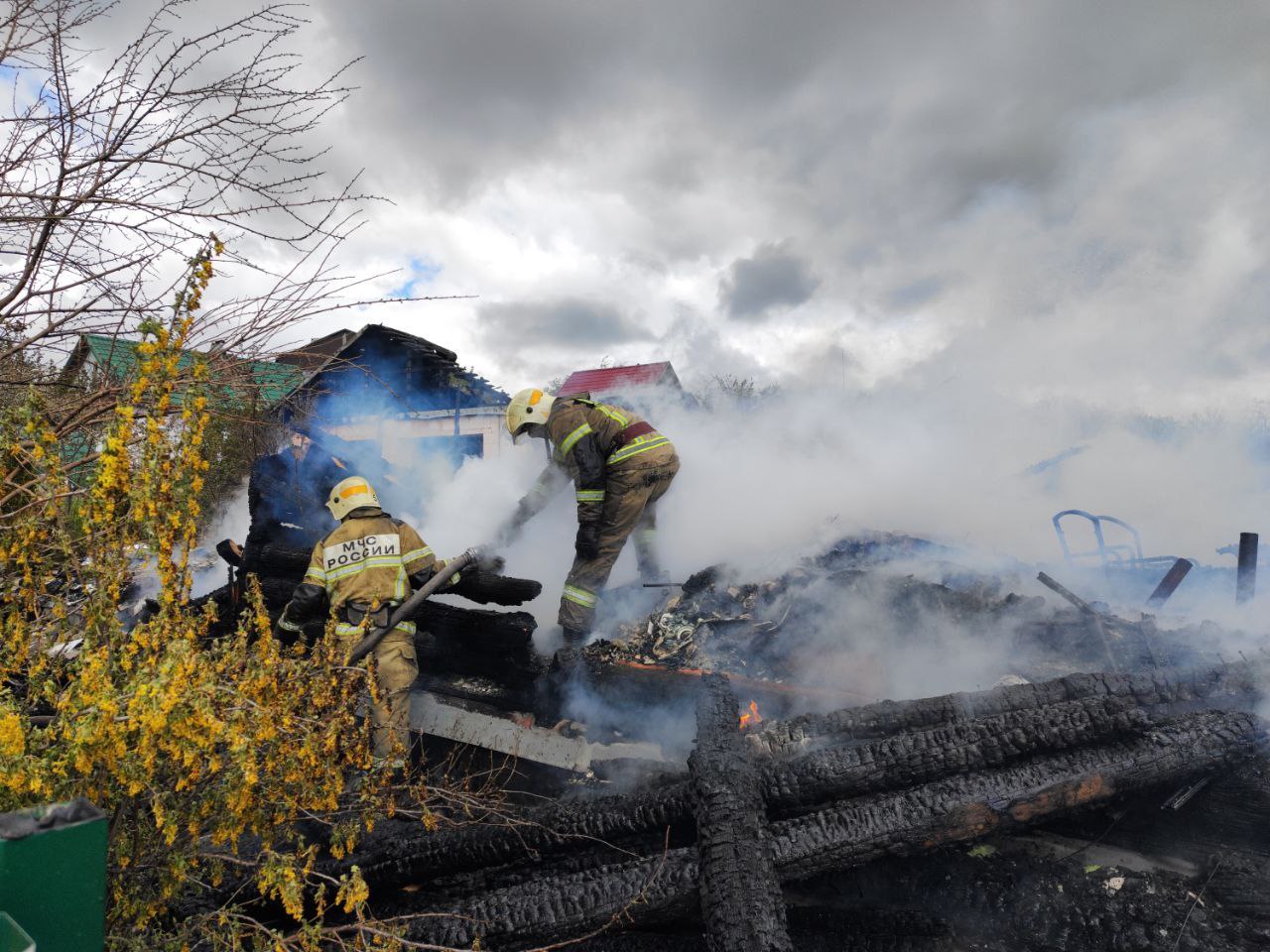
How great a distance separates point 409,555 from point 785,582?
3501 mm

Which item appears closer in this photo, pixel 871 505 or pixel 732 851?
pixel 732 851

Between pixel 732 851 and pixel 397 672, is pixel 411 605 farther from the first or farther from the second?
pixel 732 851

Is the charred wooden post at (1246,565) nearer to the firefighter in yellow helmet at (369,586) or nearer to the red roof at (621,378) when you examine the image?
the firefighter in yellow helmet at (369,586)

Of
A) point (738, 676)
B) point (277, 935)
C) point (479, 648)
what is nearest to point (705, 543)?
point (738, 676)

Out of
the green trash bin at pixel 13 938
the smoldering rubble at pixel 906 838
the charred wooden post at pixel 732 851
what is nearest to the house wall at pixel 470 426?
the smoldering rubble at pixel 906 838

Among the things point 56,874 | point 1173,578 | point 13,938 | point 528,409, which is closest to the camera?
point 13,938

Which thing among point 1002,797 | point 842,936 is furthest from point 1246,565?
point 842,936

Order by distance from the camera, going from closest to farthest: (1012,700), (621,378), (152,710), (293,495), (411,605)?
(152,710)
(1012,700)
(411,605)
(293,495)
(621,378)

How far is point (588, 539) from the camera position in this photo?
579 cm

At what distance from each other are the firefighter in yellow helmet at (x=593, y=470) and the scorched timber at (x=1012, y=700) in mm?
2363

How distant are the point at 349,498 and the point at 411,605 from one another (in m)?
0.98

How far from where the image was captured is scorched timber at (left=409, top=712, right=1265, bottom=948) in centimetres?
272

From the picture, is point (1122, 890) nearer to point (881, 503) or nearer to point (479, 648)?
point (479, 648)

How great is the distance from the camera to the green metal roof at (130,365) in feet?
8.68
